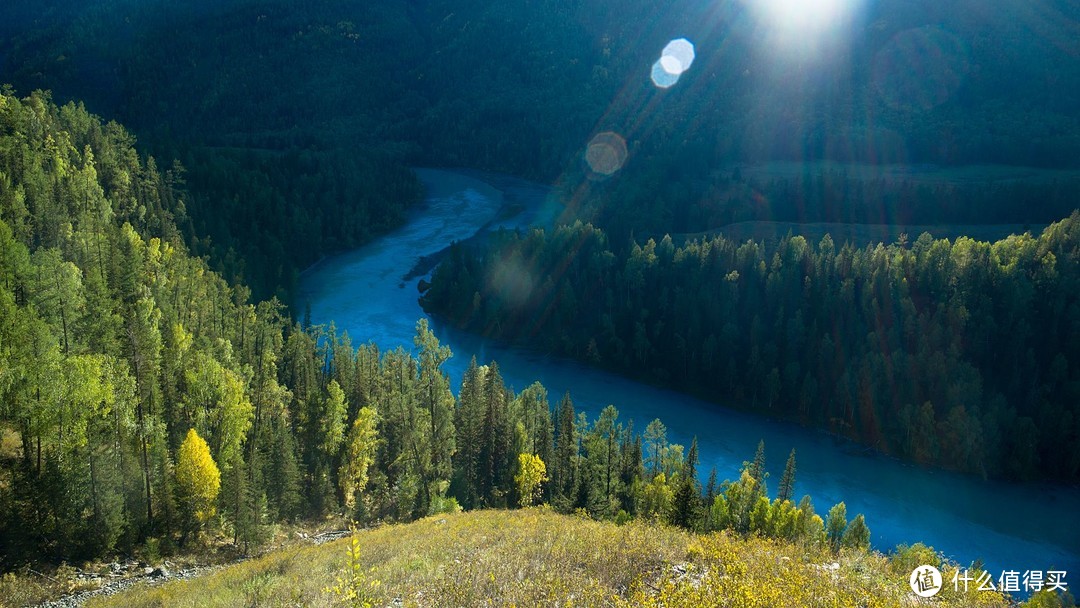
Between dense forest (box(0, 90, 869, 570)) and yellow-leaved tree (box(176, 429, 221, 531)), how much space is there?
9 centimetres

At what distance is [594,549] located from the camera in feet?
63.9

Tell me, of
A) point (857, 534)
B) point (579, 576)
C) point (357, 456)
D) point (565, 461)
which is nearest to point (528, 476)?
point (565, 461)

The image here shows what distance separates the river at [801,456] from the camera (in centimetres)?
5831

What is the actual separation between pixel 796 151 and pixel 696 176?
2858 cm

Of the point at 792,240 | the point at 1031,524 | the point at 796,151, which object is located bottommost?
the point at 1031,524

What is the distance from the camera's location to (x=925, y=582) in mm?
18547

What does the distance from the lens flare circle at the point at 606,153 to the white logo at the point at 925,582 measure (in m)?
148

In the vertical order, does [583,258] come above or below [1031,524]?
above

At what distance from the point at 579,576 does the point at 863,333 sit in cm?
7373

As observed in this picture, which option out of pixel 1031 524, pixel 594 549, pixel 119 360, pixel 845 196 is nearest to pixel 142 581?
pixel 119 360

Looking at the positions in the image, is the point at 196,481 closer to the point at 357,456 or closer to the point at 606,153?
the point at 357,456

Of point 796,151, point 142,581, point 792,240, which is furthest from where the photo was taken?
point 796,151

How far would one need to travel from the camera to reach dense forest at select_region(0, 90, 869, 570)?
30688 mm

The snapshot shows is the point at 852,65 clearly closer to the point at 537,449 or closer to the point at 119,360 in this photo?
the point at 537,449
